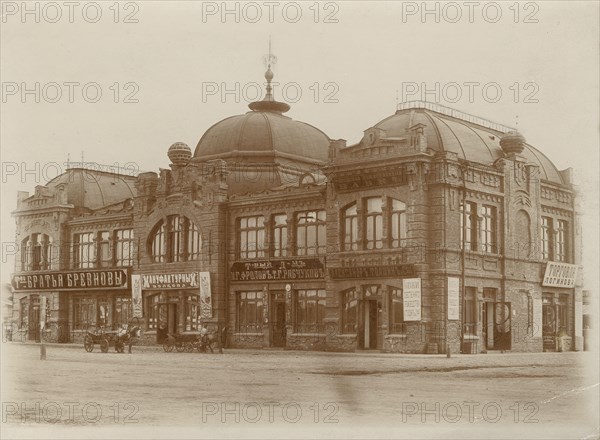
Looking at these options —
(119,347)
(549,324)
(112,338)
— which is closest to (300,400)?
(549,324)

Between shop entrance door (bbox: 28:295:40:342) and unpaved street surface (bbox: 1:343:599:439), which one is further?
shop entrance door (bbox: 28:295:40:342)

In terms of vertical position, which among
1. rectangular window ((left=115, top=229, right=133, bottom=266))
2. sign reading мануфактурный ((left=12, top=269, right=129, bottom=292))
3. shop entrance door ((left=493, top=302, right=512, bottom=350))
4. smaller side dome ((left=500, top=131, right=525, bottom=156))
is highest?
smaller side dome ((left=500, top=131, right=525, bottom=156))

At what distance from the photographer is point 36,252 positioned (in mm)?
25562

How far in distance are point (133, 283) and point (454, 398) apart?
1943cm

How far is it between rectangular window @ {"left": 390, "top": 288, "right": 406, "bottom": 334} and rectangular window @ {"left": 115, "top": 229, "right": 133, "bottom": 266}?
10.4m

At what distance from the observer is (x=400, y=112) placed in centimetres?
3403

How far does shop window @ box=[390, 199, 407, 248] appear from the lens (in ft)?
105

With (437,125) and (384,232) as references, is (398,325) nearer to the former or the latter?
(384,232)

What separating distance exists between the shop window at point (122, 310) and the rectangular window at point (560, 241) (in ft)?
52.8

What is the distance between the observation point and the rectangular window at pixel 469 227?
29.5m

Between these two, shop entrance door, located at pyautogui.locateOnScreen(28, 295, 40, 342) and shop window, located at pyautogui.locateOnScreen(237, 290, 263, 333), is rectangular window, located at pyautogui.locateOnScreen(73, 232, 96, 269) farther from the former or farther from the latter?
shop window, located at pyautogui.locateOnScreen(237, 290, 263, 333)

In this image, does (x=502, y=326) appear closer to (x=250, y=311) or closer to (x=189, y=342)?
(x=189, y=342)

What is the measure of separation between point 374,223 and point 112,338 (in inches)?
399

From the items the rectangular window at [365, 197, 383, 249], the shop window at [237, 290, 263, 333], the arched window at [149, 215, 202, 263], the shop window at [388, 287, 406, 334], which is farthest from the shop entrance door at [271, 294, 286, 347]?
the shop window at [388, 287, 406, 334]
